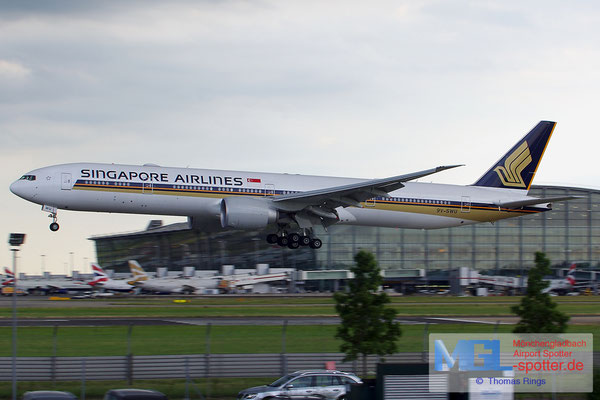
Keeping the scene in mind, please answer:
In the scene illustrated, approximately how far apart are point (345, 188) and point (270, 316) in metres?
9.39

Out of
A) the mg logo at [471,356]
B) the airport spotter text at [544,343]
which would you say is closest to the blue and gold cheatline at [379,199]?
the mg logo at [471,356]

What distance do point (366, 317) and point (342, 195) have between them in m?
18.2

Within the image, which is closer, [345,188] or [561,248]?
[345,188]

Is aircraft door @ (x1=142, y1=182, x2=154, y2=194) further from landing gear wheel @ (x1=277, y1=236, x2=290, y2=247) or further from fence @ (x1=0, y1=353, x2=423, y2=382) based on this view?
fence @ (x1=0, y1=353, x2=423, y2=382)

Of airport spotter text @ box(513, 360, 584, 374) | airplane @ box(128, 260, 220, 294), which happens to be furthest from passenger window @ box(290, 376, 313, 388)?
airplane @ box(128, 260, 220, 294)

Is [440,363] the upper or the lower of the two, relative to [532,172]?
lower

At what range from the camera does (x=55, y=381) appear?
23.7 m

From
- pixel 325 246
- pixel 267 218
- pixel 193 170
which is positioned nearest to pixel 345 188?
pixel 267 218

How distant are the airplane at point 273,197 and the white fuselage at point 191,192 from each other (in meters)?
0.05

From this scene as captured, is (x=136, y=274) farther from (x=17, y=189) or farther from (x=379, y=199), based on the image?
(x=379, y=199)

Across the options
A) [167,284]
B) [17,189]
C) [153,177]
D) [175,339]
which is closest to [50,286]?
[167,284]

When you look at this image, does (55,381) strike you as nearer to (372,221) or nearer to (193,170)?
(193,170)

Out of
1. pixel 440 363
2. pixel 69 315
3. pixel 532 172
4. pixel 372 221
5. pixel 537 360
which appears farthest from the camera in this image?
pixel 532 172

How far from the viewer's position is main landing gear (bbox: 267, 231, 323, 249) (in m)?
46.1
